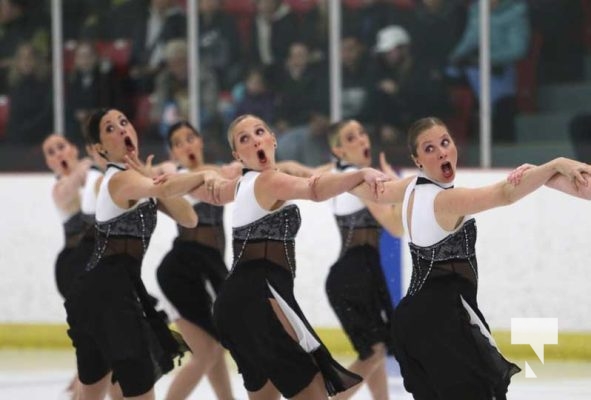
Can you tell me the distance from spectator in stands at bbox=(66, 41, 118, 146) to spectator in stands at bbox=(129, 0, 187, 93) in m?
0.23

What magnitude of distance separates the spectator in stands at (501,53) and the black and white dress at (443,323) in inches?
217

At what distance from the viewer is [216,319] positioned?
679cm

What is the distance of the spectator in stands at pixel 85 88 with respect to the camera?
12.7 meters

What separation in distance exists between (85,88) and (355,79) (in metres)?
2.32

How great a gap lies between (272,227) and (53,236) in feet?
16.8

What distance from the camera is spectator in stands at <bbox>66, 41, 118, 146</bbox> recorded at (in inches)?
500

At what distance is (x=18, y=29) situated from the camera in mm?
12867

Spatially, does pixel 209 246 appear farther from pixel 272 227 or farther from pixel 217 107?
pixel 217 107

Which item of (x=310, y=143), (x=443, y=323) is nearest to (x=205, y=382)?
(x=310, y=143)
